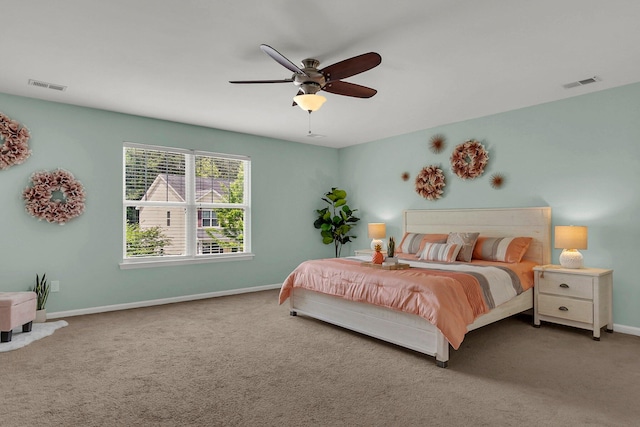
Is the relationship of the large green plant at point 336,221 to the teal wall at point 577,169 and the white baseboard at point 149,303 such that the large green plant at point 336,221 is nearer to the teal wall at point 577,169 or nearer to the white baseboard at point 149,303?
the white baseboard at point 149,303

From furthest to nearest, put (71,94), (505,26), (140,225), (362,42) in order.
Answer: (140,225) < (71,94) < (362,42) < (505,26)

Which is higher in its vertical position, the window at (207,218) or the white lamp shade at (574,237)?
the window at (207,218)

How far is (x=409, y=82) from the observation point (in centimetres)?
380

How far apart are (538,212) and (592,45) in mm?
2044

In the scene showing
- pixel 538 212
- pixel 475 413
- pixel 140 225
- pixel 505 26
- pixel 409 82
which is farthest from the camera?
pixel 140 225

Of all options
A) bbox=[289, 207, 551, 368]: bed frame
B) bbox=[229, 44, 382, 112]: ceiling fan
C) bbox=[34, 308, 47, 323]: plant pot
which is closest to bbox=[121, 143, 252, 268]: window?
bbox=[34, 308, 47, 323]: plant pot

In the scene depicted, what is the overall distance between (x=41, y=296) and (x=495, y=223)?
544 cm

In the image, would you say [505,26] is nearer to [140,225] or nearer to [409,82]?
[409,82]

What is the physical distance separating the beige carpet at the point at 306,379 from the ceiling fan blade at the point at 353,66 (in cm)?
224

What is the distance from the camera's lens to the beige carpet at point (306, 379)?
7.32 feet

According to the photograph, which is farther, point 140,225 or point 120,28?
point 140,225

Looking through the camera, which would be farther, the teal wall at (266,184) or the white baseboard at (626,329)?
the teal wall at (266,184)

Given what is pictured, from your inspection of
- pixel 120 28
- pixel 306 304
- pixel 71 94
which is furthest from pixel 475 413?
pixel 71 94

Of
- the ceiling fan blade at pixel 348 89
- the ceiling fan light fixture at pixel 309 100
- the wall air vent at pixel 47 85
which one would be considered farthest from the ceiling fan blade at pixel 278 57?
the wall air vent at pixel 47 85
